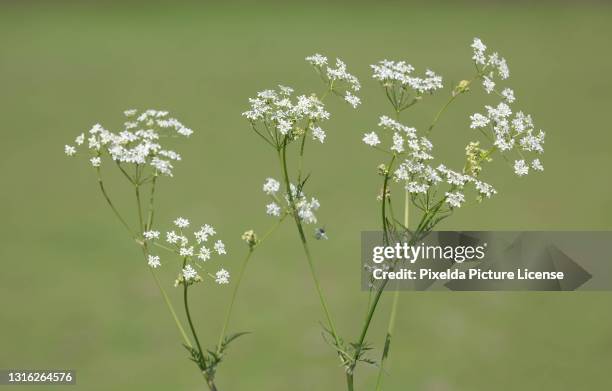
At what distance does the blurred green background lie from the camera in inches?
73.3

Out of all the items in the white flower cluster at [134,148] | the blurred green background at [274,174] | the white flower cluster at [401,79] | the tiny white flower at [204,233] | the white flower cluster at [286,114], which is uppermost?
the blurred green background at [274,174]

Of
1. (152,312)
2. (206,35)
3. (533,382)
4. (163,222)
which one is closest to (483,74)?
(533,382)

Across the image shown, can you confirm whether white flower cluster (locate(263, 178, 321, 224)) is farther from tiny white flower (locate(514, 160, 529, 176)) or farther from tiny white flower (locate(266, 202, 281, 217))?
tiny white flower (locate(514, 160, 529, 176))

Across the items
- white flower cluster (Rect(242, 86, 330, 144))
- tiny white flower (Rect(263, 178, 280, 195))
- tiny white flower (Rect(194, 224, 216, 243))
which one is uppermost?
white flower cluster (Rect(242, 86, 330, 144))

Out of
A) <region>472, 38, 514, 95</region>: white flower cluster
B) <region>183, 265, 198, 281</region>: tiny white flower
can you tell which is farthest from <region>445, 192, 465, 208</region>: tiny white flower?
<region>183, 265, 198, 281</region>: tiny white flower

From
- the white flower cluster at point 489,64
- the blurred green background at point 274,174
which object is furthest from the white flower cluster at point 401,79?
the blurred green background at point 274,174

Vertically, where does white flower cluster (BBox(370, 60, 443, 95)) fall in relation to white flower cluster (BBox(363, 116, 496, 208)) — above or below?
above

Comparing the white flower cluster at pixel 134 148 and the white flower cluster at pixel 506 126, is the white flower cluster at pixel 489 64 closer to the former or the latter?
the white flower cluster at pixel 506 126

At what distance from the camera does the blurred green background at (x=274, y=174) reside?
6.11ft

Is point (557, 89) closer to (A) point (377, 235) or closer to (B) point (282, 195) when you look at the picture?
(A) point (377, 235)

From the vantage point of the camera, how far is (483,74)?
26.0 inches

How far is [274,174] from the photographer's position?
2742 mm

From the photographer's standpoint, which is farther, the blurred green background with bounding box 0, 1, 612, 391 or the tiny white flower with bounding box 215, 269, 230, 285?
the blurred green background with bounding box 0, 1, 612, 391

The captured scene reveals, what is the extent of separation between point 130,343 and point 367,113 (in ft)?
5.68
